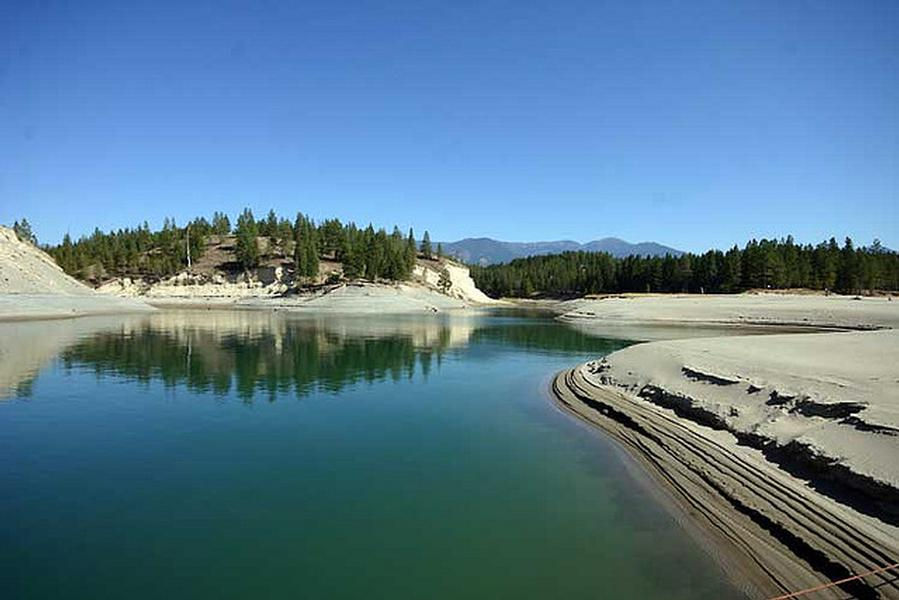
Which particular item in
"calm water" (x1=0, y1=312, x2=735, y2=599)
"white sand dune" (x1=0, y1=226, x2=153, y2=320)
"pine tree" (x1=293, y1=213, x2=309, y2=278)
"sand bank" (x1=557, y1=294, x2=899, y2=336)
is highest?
"pine tree" (x1=293, y1=213, x2=309, y2=278)

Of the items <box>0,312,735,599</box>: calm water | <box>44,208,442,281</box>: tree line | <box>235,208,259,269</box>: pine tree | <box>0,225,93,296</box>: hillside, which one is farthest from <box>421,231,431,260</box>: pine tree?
<box>0,312,735,599</box>: calm water

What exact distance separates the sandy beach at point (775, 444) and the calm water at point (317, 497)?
34.3 inches

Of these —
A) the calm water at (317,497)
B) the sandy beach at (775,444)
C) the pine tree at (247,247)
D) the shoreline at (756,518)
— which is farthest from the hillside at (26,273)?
the shoreline at (756,518)

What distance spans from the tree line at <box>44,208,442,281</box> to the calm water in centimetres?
8060

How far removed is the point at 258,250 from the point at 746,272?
287ft

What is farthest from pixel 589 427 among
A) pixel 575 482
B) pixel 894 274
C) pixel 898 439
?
pixel 894 274

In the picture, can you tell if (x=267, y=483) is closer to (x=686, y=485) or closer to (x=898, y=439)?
(x=686, y=485)

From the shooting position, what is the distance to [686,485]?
37.7ft

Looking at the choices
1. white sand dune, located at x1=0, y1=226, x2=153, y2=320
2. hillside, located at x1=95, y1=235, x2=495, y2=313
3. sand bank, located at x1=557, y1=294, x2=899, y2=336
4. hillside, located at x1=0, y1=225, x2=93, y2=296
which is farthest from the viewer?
hillside, located at x1=95, y1=235, x2=495, y2=313

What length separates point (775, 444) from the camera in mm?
11719

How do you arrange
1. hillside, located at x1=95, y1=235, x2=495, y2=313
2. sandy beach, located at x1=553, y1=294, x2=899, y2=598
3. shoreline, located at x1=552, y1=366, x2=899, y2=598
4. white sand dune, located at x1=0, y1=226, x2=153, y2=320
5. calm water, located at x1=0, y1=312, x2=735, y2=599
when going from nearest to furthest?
shoreline, located at x1=552, y1=366, x2=899, y2=598 < calm water, located at x1=0, y1=312, x2=735, y2=599 < sandy beach, located at x1=553, y1=294, x2=899, y2=598 < white sand dune, located at x1=0, y1=226, x2=153, y2=320 < hillside, located at x1=95, y1=235, x2=495, y2=313

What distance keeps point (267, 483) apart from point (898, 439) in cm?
1160

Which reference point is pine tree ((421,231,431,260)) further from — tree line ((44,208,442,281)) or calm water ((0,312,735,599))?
calm water ((0,312,735,599))

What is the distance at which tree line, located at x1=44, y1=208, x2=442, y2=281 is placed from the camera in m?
104
